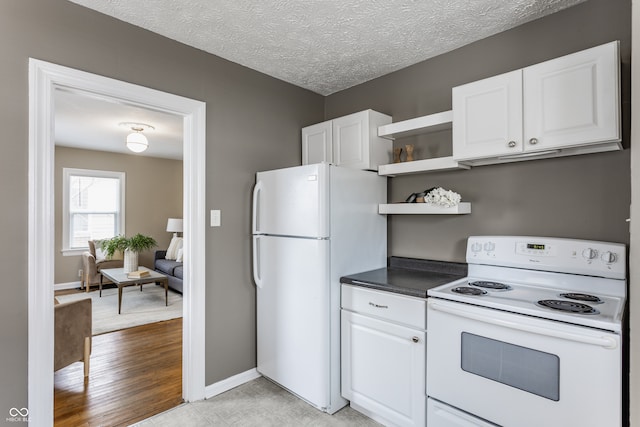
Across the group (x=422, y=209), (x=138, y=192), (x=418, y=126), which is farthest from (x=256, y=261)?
(x=138, y=192)

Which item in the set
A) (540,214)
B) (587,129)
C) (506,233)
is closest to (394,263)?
(506,233)

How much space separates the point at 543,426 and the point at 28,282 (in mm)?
2573

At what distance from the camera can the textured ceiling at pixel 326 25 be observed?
1.97 m

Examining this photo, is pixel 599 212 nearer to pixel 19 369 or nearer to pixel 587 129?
pixel 587 129

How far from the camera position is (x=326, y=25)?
2.17 meters

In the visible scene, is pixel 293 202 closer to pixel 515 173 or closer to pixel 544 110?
pixel 515 173

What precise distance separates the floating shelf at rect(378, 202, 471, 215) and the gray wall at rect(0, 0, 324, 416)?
3.32 ft

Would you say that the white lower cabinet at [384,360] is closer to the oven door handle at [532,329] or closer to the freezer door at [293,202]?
the oven door handle at [532,329]

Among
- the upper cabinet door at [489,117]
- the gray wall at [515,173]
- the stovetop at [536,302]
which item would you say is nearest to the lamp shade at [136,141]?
the gray wall at [515,173]

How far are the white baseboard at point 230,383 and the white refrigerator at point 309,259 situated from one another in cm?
11

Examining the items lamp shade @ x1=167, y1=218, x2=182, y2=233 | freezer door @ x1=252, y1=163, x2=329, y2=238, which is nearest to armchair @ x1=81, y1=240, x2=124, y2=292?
lamp shade @ x1=167, y1=218, x2=182, y2=233

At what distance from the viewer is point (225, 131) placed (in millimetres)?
2621

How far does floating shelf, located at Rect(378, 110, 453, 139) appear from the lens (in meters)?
2.33

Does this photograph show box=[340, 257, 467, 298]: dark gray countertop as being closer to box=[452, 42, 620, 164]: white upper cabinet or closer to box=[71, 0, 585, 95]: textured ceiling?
box=[452, 42, 620, 164]: white upper cabinet
